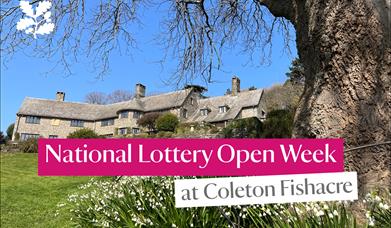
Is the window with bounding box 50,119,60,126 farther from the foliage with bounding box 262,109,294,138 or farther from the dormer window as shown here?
the foliage with bounding box 262,109,294,138

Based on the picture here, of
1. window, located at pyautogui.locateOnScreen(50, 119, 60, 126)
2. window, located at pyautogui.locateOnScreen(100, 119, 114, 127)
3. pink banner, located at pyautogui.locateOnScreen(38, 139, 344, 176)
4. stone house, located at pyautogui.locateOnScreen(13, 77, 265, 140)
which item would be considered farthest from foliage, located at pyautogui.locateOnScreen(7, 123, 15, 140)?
pink banner, located at pyautogui.locateOnScreen(38, 139, 344, 176)

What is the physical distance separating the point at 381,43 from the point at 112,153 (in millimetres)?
2737

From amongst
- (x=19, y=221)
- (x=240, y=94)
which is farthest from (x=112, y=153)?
(x=240, y=94)

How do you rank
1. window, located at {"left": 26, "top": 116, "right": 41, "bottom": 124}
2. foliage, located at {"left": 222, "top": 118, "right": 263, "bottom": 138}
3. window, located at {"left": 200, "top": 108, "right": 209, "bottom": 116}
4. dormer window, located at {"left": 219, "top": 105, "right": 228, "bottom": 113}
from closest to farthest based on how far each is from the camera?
foliage, located at {"left": 222, "top": 118, "right": 263, "bottom": 138} → dormer window, located at {"left": 219, "top": 105, "right": 228, "bottom": 113} → window, located at {"left": 200, "top": 108, "right": 209, "bottom": 116} → window, located at {"left": 26, "top": 116, "right": 41, "bottom": 124}

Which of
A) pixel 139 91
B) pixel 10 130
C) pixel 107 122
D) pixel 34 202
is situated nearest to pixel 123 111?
pixel 139 91

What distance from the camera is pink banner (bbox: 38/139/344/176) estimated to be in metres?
2.24

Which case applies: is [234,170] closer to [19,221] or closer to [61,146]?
[61,146]

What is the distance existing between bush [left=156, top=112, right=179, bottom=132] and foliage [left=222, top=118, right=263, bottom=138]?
25916 mm

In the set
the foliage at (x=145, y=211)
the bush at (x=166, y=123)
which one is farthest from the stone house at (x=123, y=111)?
the foliage at (x=145, y=211)

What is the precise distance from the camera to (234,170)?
2236mm

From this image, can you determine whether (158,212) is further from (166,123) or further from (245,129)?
(166,123)

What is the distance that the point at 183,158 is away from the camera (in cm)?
226

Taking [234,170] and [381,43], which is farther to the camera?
[381,43]

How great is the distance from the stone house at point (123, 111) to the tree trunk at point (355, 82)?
39.7 meters
